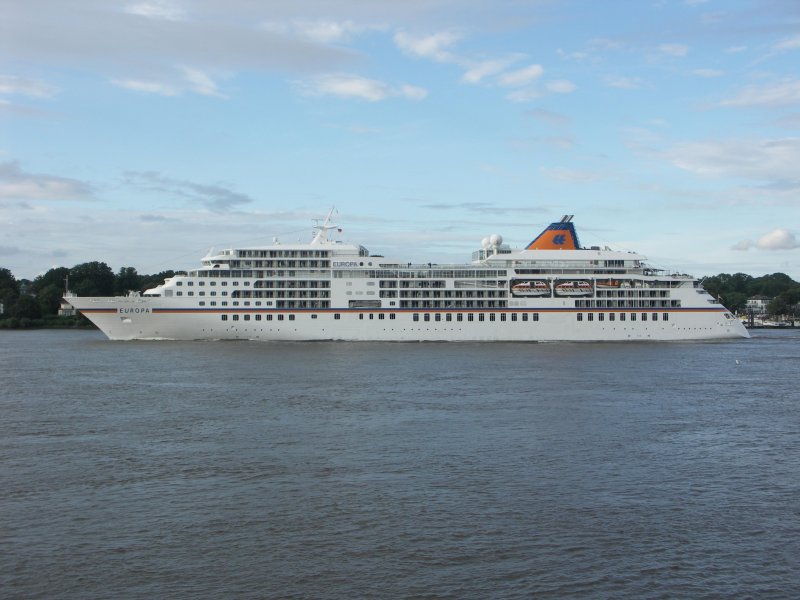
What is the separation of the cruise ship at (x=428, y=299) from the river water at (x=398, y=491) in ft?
115

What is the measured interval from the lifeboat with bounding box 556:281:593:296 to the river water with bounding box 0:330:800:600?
127 feet

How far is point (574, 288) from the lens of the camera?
79.2 m

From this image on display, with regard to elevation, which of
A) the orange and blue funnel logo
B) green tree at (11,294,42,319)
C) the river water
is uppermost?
the orange and blue funnel logo

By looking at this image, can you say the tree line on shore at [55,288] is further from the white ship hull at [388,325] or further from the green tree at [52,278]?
the white ship hull at [388,325]

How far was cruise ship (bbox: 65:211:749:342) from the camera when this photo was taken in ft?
247

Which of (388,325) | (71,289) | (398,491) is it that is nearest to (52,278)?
(71,289)

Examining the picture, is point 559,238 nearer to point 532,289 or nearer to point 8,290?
point 532,289

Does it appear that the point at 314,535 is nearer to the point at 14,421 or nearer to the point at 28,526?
the point at 28,526

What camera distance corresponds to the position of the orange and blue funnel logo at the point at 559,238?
83750 millimetres

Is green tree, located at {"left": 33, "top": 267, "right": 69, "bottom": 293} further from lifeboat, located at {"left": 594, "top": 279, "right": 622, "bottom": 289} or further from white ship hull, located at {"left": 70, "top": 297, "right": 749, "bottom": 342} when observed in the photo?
lifeboat, located at {"left": 594, "top": 279, "right": 622, "bottom": 289}

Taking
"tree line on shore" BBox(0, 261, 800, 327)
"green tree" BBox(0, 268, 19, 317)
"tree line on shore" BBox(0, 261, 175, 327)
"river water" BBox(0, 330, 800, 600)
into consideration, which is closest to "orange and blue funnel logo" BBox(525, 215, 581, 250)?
"river water" BBox(0, 330, 800, 600)

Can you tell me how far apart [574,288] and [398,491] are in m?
62.4

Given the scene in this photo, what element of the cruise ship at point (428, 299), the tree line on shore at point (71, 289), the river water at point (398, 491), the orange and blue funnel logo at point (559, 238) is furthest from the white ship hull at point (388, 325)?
the tree line on shore at point (71, 289)

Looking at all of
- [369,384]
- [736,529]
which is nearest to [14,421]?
[369,384]
